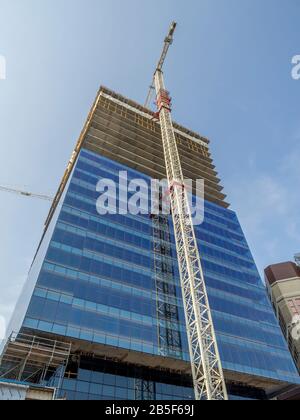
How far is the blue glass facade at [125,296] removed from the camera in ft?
110

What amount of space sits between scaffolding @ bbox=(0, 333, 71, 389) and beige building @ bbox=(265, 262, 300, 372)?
6002 centimetres

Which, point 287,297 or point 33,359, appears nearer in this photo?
point 33,359

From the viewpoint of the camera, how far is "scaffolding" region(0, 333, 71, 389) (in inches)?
1134

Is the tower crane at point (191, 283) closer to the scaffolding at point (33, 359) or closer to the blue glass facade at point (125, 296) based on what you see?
the blue glass facade at point (125, 296)

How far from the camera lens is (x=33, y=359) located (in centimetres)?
2962

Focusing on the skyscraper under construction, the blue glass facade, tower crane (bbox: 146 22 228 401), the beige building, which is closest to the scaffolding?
the skyscraper under construction

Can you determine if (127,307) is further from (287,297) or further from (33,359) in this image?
(287,297)

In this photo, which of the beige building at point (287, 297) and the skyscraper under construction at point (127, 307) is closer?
the skyscraper under construction at point (127, 307)

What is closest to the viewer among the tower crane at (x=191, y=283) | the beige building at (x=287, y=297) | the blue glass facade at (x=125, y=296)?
the tower crane at (x=191, y=283)

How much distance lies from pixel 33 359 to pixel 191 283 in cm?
1737

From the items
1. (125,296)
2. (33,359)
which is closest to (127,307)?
(125,296)

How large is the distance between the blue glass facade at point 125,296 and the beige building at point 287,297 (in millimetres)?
26261

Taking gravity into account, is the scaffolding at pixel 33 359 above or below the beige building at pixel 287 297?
below

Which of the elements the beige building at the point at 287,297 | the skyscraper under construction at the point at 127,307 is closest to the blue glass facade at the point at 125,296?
the skyscraper under construction at the point at 127,307
